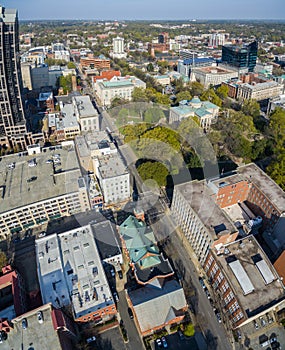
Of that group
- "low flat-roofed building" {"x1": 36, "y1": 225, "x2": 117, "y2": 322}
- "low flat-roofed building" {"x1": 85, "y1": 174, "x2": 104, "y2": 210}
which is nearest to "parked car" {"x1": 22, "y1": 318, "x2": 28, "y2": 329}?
"low flat-roofed building" {"x1": 36, "y1": 225, "x2": 117, "y2": 322}

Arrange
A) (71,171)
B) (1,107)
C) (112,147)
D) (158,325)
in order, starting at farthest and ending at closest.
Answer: (1,107) < (112,147) < (71,171) < (158,325)

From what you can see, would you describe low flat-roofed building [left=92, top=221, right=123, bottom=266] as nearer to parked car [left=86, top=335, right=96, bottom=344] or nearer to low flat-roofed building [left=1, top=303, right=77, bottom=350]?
parked car [left=86, top=335, right=96, bottom=344]

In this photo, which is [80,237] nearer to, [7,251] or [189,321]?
[7,251]

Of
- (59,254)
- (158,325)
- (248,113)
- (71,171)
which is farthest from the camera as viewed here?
(248,113)

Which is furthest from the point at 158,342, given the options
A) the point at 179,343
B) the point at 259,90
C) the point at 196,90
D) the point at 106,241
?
the point at 259,90

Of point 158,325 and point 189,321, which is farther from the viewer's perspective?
point 189,321

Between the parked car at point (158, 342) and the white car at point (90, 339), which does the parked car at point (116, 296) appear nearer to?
the white car at point (90, 339)

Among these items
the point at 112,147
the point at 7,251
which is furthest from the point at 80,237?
the point at 112,147
